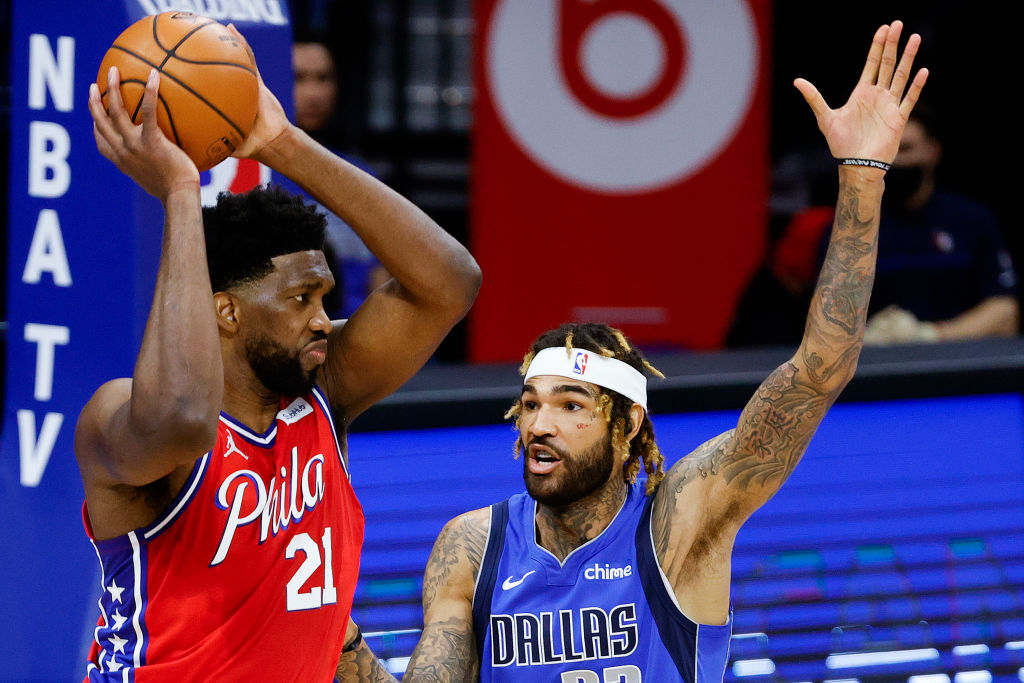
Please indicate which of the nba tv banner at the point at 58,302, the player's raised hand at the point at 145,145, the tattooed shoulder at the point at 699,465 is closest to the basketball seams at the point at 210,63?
the player's raised hand at the point at 145,145

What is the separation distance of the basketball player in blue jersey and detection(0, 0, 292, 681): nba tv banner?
3.50 feet

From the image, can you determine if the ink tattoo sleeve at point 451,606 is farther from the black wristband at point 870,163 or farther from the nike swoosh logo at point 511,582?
the black wristband at point 870,163

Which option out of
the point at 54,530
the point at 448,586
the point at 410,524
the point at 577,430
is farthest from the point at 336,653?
the point at 410,524

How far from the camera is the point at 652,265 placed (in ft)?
23.6

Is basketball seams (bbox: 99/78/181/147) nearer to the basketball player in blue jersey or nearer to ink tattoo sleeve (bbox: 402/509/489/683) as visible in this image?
the basketball player in blue jersey

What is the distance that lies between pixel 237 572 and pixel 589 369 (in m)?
1.10

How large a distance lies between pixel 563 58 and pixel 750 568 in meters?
3.37

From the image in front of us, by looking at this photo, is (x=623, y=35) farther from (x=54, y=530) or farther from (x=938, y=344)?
(x=54, y=530)

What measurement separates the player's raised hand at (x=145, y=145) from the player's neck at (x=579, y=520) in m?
1.38

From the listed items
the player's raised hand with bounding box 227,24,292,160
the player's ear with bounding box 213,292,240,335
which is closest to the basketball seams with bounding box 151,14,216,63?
the player's raised hand with bounding box 227,24,292,160

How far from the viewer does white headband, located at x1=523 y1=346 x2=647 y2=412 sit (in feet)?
11.5

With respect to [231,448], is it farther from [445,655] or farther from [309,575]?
[445,655]

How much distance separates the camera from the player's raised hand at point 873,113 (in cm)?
312

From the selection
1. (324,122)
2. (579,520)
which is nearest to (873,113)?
(579,520)
